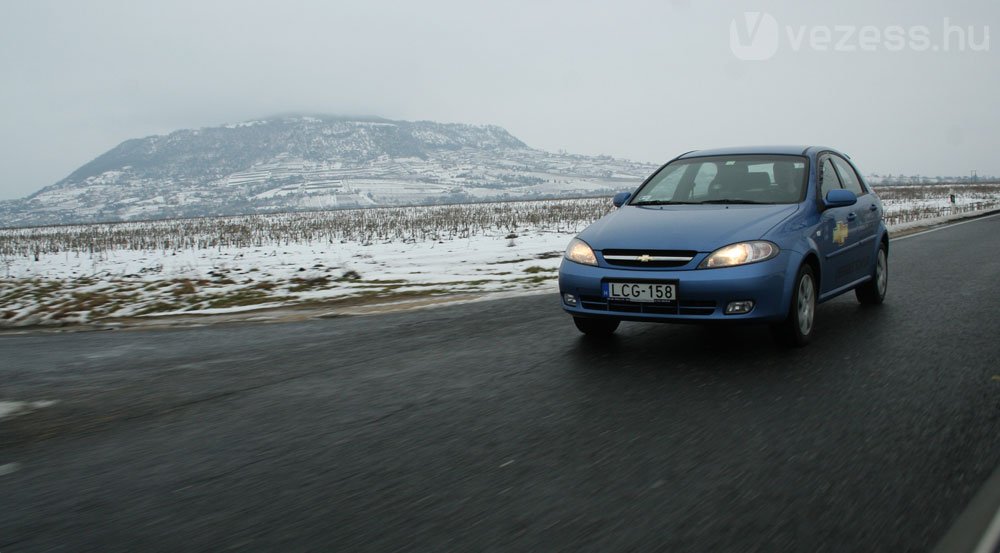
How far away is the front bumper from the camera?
5363 mm

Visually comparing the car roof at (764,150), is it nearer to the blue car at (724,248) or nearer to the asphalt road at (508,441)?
the blue car at (724,248)

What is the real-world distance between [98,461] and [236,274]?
416 inches

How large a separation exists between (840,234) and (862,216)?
0.86 m

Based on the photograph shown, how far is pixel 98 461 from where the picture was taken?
3502 millimetres

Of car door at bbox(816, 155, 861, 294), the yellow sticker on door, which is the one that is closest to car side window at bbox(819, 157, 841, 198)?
car door at bbox(816, 155, 861, 294)

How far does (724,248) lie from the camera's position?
547 cm

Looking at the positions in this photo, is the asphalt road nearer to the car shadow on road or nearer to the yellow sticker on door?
the car shadow on road

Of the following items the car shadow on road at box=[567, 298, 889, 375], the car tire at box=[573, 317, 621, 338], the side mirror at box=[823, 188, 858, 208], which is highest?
the side mirror at box=[823, 188, 858, 208]

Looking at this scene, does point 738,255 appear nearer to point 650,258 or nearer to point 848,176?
point 650,258

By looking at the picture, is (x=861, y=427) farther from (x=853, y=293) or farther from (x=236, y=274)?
(x=236, y=274)

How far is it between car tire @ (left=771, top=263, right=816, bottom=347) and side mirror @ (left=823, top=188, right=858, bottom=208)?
70 centimetres

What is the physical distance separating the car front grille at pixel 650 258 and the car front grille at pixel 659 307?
268mm

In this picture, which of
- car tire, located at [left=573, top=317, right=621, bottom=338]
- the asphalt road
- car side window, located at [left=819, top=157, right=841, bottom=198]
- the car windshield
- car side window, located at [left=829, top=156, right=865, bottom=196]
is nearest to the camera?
the asphalt road

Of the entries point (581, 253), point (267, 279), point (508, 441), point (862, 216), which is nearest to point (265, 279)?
point (267, 279)
